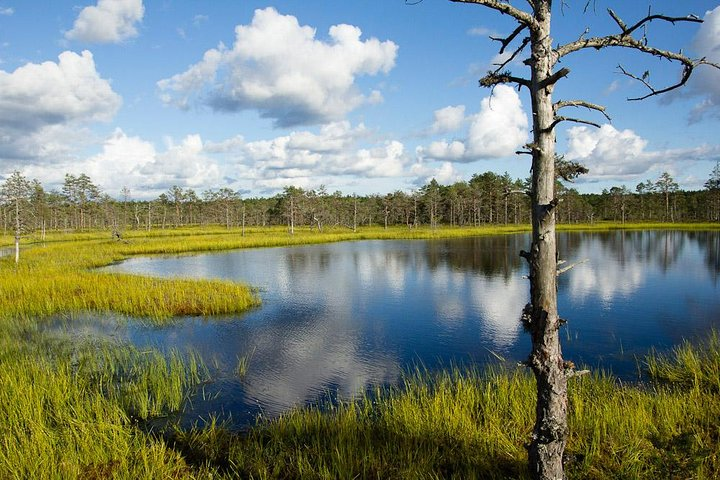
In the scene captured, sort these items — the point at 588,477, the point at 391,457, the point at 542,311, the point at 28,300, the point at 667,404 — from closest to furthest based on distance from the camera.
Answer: the point at 542,311, the point at 588,477, the point at 391,457, the point at 667,404, the point at 28,300

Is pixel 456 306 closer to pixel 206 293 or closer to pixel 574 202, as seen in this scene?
pixel 206 293

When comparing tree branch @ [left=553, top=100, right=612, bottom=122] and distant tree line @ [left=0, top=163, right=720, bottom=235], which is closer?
tree branch @ [left=553, top=100, right=612, bottom=122]

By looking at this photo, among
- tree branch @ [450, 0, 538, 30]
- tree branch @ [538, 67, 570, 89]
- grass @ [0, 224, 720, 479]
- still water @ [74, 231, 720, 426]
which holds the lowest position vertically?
still water @ [74, 231, 720, 426]

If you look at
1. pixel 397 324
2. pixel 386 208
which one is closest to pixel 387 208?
pixel 386 208

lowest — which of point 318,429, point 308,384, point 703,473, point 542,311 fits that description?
point 308,384

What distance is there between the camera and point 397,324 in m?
18.5

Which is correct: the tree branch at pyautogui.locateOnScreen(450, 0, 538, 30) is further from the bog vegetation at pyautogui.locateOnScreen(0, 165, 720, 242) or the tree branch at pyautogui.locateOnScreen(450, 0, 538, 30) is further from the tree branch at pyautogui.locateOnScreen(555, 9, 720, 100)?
the bog vegetation at pyautogui.locateOnScreen(0, 165, 720, 242)

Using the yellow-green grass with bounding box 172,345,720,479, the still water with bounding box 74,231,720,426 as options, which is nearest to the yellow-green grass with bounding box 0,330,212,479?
the yellow-green grass with bounding box 172,345,720,479

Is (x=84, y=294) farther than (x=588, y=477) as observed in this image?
Yes

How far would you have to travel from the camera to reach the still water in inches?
480

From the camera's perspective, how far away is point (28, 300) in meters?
19.9

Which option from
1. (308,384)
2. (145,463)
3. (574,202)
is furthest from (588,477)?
(574,202)

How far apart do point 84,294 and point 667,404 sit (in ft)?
77.9

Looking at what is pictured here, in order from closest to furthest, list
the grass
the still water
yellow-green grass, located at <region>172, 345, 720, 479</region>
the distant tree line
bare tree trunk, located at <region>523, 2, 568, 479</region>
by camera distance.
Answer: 1. bare tree trunk, located at <region>523, 2, 568, 479</region>
2. yellow-green grass, located at <region>172, 345, 720, 479</region>
3. the grass
4. the still water
5. the distant tree line
